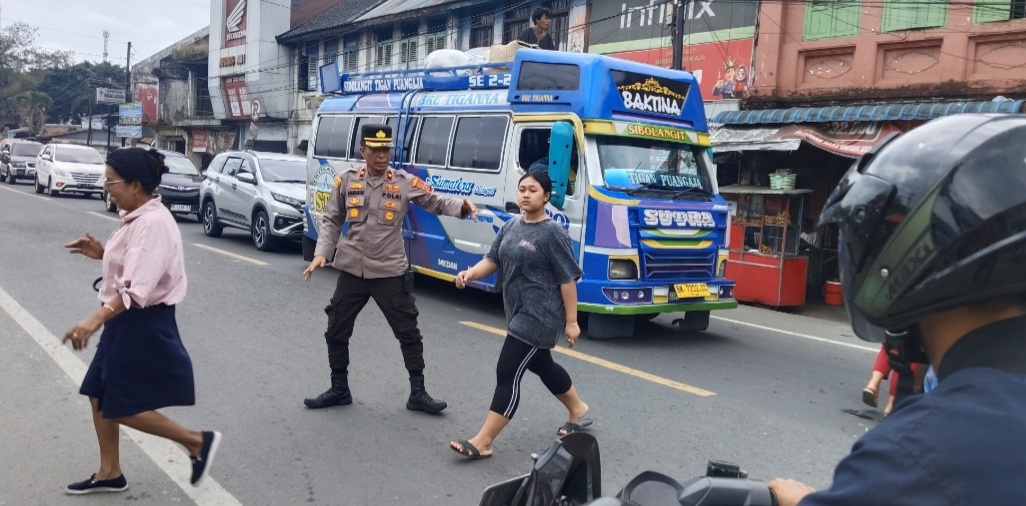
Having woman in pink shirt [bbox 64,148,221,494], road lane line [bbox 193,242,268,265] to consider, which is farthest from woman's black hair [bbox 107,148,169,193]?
road lane line [bbox 193,242,268,265]

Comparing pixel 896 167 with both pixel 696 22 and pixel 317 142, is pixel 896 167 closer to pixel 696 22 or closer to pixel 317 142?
pixel 317 142

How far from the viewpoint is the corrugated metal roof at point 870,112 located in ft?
35.3

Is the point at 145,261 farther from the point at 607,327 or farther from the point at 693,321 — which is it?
the point at 693,321

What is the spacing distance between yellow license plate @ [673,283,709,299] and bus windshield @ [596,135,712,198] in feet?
2.99

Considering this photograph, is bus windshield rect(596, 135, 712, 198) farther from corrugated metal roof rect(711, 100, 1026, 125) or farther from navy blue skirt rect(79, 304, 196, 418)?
navy blue skirt rect(79, 304, 196, 418)

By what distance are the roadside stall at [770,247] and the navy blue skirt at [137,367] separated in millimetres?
9772

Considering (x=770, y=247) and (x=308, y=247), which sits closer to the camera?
(x=308, y=247)

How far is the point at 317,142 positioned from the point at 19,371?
6.87m

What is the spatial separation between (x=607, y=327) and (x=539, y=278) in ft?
12.0

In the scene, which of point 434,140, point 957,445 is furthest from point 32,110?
point 957,445

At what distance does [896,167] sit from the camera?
1.42 m

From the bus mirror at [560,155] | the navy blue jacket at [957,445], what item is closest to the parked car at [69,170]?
the bus mirror at [560,155]

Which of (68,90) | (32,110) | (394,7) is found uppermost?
(394,7)

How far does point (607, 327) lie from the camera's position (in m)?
8.52
